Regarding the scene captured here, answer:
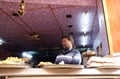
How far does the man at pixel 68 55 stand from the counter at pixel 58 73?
255 millimetres

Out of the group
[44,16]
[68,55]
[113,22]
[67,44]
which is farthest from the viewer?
[44,16]

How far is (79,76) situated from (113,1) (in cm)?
195

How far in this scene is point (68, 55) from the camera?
6.34 feet

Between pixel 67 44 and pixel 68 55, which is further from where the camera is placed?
pixel 67 44

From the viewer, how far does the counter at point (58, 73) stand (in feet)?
4.23

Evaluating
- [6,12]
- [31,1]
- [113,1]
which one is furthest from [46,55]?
[113,1]

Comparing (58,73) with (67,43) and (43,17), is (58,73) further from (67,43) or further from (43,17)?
(43,17)

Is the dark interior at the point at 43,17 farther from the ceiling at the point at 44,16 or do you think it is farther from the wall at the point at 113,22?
the wall at the point at 113,22

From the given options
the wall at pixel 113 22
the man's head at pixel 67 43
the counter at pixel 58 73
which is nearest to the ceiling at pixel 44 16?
the wall at pixel 113 22

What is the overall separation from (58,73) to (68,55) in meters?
0.62

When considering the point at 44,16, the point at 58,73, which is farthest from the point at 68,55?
the point at 44,16

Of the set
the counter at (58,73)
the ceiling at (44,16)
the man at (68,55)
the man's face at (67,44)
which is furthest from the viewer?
the ceiling at (44,16)

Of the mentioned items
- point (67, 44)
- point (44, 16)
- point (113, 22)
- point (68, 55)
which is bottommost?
point (68, 55)

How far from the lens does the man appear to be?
172 centimetres
